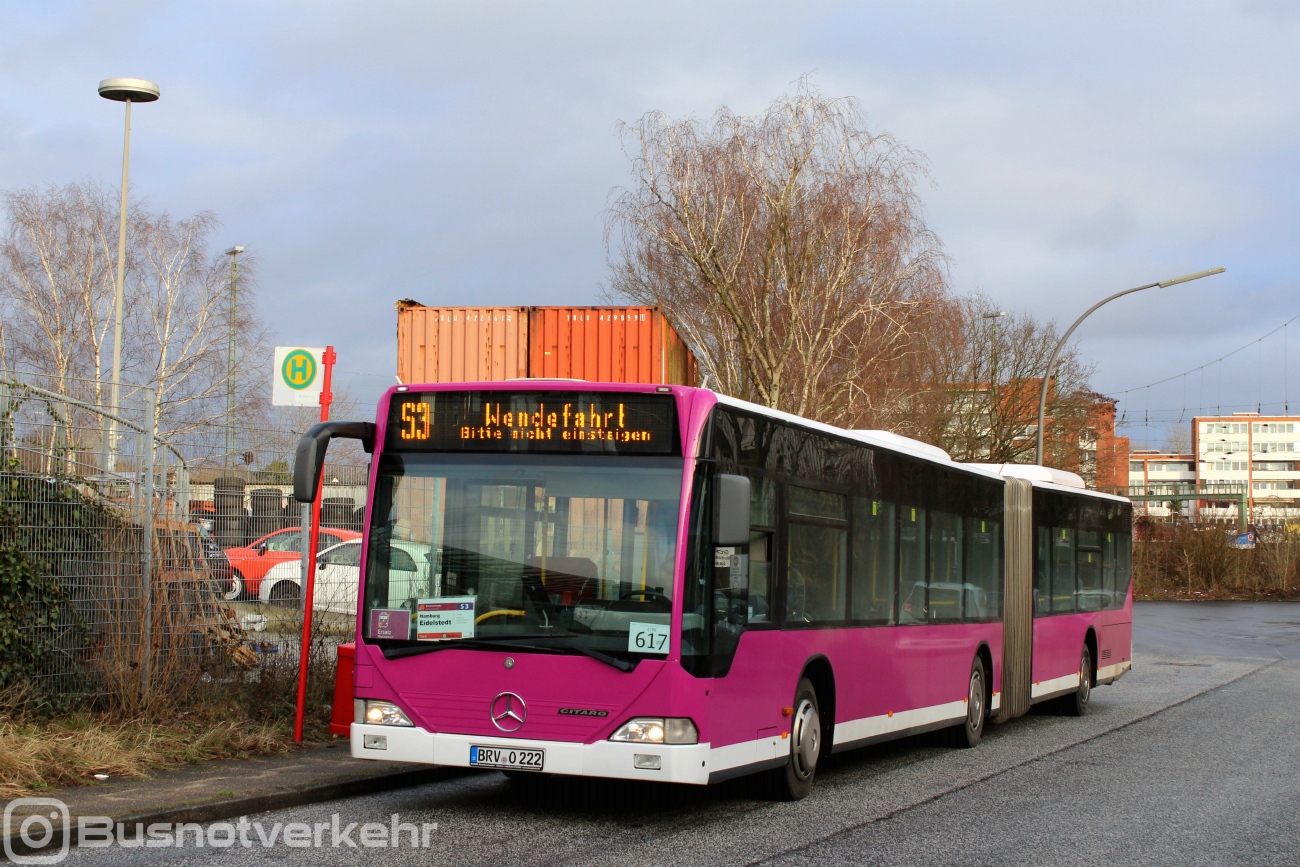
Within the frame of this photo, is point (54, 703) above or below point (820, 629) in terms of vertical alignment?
below

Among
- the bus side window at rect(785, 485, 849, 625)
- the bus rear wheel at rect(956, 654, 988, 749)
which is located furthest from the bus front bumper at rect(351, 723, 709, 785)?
the bus rear wheel at rect(956, 654, 988, 749)

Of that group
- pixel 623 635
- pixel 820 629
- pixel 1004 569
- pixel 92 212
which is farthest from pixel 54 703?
pixel 92 212

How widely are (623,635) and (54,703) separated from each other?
4.45 meters

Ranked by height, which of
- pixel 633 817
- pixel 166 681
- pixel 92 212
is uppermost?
pixel 92 212

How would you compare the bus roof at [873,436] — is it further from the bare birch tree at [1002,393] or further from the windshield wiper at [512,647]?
the bare birch tree at [1002,393]

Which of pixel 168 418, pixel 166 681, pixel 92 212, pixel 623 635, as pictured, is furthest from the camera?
pixel 92 212

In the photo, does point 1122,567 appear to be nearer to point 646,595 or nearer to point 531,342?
point 531,342

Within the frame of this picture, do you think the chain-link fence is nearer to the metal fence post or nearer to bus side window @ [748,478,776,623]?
the metal fence post

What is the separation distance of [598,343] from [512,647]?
10.8 m

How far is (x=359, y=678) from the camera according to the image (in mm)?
8273

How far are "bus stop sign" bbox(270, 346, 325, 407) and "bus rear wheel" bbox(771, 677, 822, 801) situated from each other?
4505 mm

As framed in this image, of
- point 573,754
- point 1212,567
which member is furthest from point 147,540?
point 1212,567

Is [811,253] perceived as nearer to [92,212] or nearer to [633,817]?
[633,817]

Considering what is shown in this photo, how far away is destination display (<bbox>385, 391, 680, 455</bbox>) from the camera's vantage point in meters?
8.11
